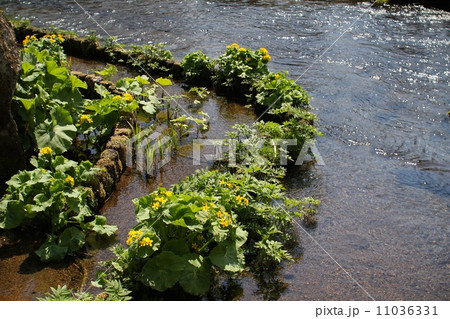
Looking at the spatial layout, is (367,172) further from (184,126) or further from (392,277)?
(184,126)

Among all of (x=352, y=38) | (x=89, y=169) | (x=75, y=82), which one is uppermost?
(x=75, y=82)

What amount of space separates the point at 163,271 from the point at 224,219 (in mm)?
713

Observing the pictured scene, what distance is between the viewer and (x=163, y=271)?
4.22m

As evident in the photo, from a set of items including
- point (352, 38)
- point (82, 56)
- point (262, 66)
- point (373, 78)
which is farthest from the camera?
point (352, 38)

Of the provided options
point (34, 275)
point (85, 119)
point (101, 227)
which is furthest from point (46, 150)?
point (34, 275)

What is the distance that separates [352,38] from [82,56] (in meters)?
6.52

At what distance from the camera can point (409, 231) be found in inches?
217

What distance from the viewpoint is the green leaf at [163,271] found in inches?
164

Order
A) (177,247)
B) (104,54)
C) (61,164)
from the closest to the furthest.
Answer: (177,247), (61,164), (104,54)

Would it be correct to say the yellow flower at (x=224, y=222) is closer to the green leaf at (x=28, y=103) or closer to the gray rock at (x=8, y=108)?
the gray rock at (x=8, y=108)

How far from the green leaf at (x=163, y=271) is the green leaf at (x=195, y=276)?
56 millimetres

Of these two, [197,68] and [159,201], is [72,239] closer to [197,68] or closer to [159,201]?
[159,201]

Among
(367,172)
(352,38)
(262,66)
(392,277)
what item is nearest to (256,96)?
(262,66)

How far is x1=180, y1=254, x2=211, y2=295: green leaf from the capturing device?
165 inches
